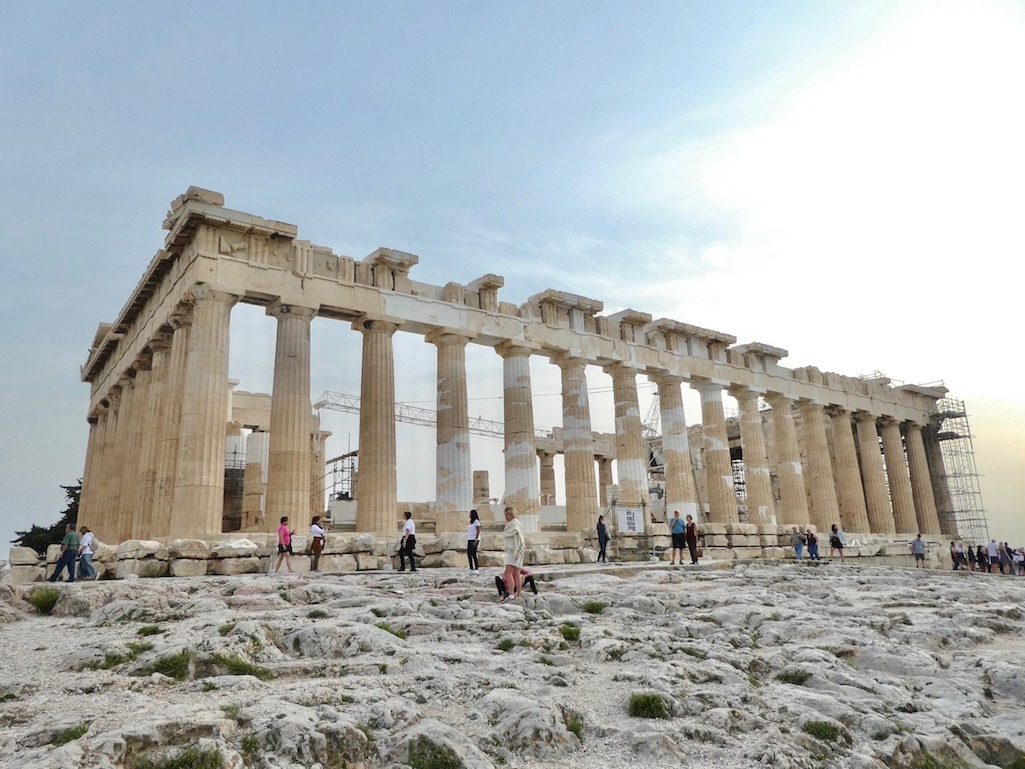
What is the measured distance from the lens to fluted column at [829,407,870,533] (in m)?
37.4

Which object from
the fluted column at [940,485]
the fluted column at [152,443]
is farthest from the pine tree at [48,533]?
the fluted column at [940,485]

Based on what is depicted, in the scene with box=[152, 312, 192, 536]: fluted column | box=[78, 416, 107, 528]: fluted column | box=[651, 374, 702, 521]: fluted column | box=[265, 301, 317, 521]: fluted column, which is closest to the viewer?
box=[265, 301, 317, 521]: fluted column

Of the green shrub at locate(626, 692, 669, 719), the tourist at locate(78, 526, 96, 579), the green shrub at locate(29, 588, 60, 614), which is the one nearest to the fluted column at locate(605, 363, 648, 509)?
the tourist at locate(78, 526, 96, 579)

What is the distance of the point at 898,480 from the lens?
41094mm

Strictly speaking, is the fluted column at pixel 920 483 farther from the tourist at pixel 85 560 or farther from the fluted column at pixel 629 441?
→ the tourist at pixel 85 560

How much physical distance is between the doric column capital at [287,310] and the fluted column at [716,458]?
60.9ft

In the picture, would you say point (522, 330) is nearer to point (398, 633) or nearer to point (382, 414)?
point (382, 414)

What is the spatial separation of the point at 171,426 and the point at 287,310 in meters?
4.83

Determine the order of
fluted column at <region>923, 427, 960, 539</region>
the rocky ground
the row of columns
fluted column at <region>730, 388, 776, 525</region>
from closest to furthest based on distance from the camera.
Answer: the rocky ground
the row of columns
fluted column at <region>730, 388, 776, 525</region>
fluted column at <region>923, 427, 960, 539</region>

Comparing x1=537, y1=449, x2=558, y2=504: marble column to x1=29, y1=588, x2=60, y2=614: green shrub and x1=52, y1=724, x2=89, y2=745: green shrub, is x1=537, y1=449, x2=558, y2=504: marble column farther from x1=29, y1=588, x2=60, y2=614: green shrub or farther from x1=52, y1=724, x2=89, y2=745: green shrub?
x1=52, y1=724, x2=89, y2=745: green shrub

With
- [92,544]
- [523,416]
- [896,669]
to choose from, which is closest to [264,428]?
[523,416]

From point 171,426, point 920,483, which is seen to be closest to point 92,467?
point 171,426

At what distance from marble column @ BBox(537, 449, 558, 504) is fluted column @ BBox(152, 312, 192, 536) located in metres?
26.7

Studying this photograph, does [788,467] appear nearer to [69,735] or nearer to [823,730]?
[823,730]
